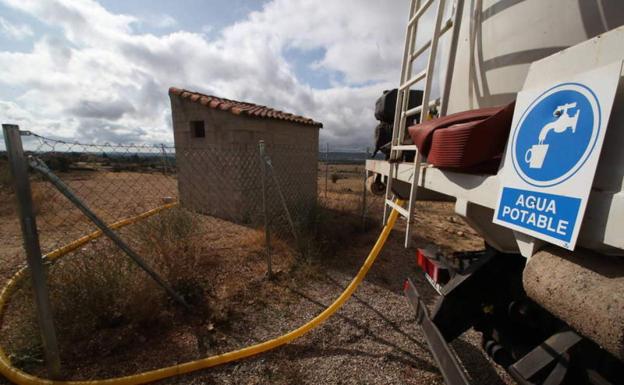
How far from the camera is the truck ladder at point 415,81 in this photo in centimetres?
157

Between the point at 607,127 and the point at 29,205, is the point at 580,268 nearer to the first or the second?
the point at 607,127

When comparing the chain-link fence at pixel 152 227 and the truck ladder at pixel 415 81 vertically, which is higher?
the truck ladder at pixel 415 81

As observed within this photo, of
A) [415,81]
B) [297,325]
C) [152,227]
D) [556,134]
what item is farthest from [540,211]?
[152,227]

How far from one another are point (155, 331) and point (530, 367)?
2.91 metres

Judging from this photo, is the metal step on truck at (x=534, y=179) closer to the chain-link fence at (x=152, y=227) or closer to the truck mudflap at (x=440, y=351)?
the truck mudflap at (x=440, y=351)

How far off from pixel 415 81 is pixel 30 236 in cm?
295

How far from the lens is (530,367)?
1114 millimetres

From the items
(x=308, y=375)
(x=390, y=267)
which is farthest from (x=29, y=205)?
(x=390, y=267)

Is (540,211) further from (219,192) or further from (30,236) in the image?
(219,192)

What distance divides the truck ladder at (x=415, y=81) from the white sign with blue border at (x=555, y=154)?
67 cm

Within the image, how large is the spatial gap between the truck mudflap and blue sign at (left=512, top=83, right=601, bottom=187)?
1161 mm

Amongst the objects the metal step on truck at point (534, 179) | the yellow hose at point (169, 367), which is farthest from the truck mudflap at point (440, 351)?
the yellow hose at point (169, 367)

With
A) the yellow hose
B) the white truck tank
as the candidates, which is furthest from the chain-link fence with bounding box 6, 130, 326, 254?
the white truck tank

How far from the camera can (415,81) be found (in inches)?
74.2
